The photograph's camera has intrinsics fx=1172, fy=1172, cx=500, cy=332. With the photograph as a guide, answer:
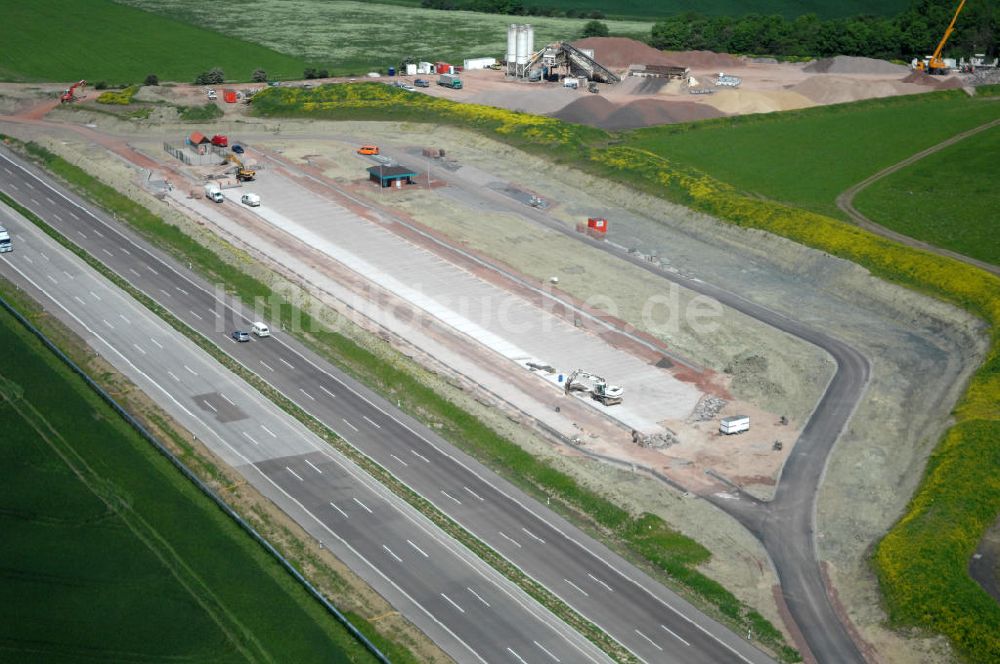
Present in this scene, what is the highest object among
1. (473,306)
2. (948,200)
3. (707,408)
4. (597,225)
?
(948,200)

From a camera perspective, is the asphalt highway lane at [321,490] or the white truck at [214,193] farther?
the white truck at [214,193]

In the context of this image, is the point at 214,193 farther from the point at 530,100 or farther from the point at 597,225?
the point at 530,100

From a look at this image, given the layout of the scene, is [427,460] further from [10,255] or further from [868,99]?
[868,99]

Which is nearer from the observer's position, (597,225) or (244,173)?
(597,225)

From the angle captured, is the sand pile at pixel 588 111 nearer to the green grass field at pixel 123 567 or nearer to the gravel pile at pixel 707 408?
the gravel pile at pixel 707 408

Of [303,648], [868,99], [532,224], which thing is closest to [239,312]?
[532,224]

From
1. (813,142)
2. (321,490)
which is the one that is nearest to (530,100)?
(813,142)

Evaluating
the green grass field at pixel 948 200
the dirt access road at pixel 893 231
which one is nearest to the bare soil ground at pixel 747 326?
the dirt access road at pixel 893 231

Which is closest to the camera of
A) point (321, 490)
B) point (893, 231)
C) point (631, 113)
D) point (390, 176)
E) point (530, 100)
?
point (321, 490)
